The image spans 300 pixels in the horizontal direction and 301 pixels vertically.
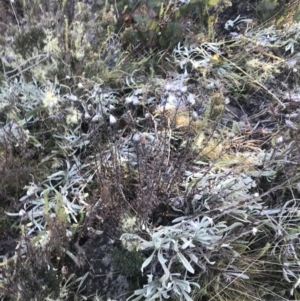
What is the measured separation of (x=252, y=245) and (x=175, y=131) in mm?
662

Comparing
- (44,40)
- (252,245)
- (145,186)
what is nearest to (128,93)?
(44,40)

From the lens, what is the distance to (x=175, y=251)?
1744mm

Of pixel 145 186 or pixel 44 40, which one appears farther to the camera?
pixel 44 40

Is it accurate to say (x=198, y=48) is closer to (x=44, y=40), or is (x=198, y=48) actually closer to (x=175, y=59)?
(x=175, y=59)

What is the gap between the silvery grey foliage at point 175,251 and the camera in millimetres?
1683

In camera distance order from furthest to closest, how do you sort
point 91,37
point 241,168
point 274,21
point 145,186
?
point 274,21 → point 91,37 → point 241,168 → point 145,186

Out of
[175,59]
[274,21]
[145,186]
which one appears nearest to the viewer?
[145,186]

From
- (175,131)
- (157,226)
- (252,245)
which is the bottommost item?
(252,245)

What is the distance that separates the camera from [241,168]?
201 centimetres

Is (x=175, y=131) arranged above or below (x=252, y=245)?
above

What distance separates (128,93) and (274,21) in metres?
1.15

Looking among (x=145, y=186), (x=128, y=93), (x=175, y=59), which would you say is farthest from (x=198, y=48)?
(x=145, y=186)

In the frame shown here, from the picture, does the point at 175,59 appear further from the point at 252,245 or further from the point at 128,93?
the point at 252,245

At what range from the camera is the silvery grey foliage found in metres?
1.68
